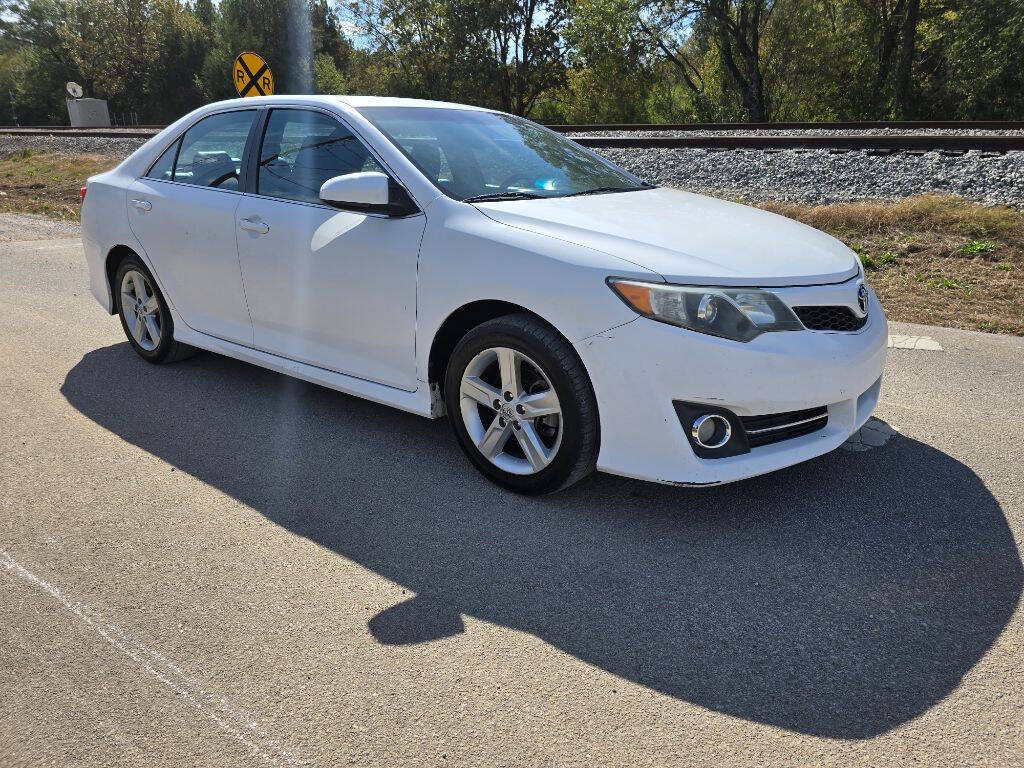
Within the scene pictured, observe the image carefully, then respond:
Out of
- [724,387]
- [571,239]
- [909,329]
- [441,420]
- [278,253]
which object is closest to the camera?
[724,387]

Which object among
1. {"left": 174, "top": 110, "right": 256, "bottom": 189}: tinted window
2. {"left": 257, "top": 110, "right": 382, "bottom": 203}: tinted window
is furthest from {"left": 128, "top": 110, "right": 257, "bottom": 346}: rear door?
{"left": 257, "top": 110, "right": 382, "bottom": 203}: tinted window

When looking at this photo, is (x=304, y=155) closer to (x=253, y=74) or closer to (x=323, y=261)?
(x=323, y=261)

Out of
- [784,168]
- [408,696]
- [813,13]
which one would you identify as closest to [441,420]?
[408,696]

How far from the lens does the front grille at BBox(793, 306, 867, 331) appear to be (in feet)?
10.6

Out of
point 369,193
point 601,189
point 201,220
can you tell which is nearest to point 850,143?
point 601,189

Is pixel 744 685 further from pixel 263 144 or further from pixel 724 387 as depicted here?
pixel 263 144

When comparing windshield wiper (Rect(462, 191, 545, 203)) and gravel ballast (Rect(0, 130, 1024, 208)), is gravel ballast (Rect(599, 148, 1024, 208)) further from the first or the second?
windshield wiper (Rect(462, 191, 545, 203))

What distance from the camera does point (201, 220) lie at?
460cm

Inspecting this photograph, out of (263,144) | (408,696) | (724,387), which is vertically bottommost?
(408,696)

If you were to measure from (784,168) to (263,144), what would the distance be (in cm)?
796

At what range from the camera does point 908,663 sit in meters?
2.48

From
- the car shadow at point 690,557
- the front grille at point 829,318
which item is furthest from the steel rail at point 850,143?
the front grille at point 829,318

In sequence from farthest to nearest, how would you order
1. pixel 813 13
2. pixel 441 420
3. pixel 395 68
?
pixel 395 68 < pixel 813 13 < pixel 441 420

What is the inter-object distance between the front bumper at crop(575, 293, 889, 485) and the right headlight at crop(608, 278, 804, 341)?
1.4 inches
